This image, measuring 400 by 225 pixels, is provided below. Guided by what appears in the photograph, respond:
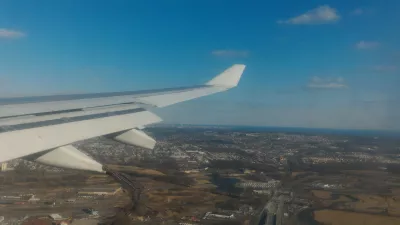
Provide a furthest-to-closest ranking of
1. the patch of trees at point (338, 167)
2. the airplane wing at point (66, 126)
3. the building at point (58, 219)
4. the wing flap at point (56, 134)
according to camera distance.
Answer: the patch of trees at point (338, 167) → the building at point (58, 219) → the airplane wing at point (66, 126) → the wing flap at point (56, 134)

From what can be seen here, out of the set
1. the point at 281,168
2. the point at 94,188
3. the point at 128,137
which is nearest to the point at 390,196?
the point at 281,168

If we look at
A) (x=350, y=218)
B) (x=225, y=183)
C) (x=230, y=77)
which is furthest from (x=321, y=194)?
(x=230, y=77)

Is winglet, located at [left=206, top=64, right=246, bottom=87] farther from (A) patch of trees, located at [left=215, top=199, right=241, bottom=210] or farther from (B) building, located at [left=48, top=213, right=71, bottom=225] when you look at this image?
(A) patch of trees, located at [left=215, top=199, right=241, bottom=210]

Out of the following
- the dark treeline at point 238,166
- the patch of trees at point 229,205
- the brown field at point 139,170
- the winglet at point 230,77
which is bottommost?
the patch of trees at point 229,205

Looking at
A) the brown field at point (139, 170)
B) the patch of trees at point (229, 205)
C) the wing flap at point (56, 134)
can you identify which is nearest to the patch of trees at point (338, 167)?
the patch of trees at point (229, 205)

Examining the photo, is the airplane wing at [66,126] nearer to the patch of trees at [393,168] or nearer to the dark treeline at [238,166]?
the dark treeline at [238,166]

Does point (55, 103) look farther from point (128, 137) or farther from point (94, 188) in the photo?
point (94, 188)

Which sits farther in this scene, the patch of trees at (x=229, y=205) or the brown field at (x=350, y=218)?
the patch of trees at (x=229, y=205)

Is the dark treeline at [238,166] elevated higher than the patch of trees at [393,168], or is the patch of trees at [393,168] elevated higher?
the patch of trees at [393,168]
